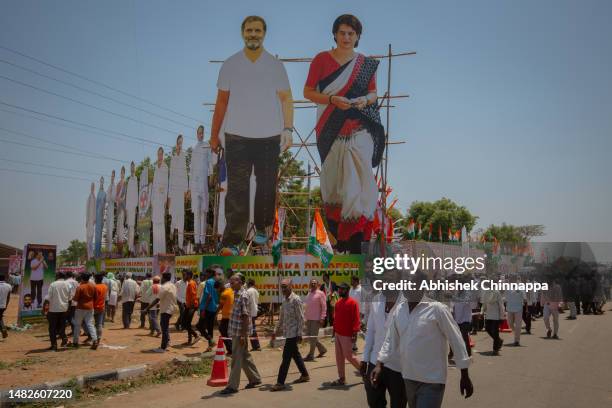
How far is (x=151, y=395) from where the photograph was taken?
810 cm

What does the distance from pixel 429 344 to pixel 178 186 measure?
2375 centimetres

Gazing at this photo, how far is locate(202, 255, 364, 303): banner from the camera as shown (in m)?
17.5

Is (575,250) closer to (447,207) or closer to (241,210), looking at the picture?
(241,210)

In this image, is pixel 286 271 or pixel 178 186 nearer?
pixel 286 271

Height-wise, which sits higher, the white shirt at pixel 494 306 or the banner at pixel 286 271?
the banner at pixel 286 271

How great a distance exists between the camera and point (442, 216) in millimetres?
63938

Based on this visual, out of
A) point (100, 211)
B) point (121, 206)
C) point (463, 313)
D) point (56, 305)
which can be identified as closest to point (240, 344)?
point (463, 313)

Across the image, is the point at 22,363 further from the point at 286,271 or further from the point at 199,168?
the point at 199,168

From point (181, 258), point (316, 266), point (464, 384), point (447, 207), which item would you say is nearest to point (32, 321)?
point (181, 258)

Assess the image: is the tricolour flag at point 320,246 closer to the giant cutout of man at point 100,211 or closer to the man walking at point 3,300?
the man walking at point 3,300

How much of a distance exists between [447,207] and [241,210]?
4723 cm

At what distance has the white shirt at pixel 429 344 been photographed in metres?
4.38

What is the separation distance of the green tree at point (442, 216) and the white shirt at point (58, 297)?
181 feet

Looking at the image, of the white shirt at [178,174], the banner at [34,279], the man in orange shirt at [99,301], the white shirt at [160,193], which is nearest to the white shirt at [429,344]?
the man in orange shirt at [99,301]
